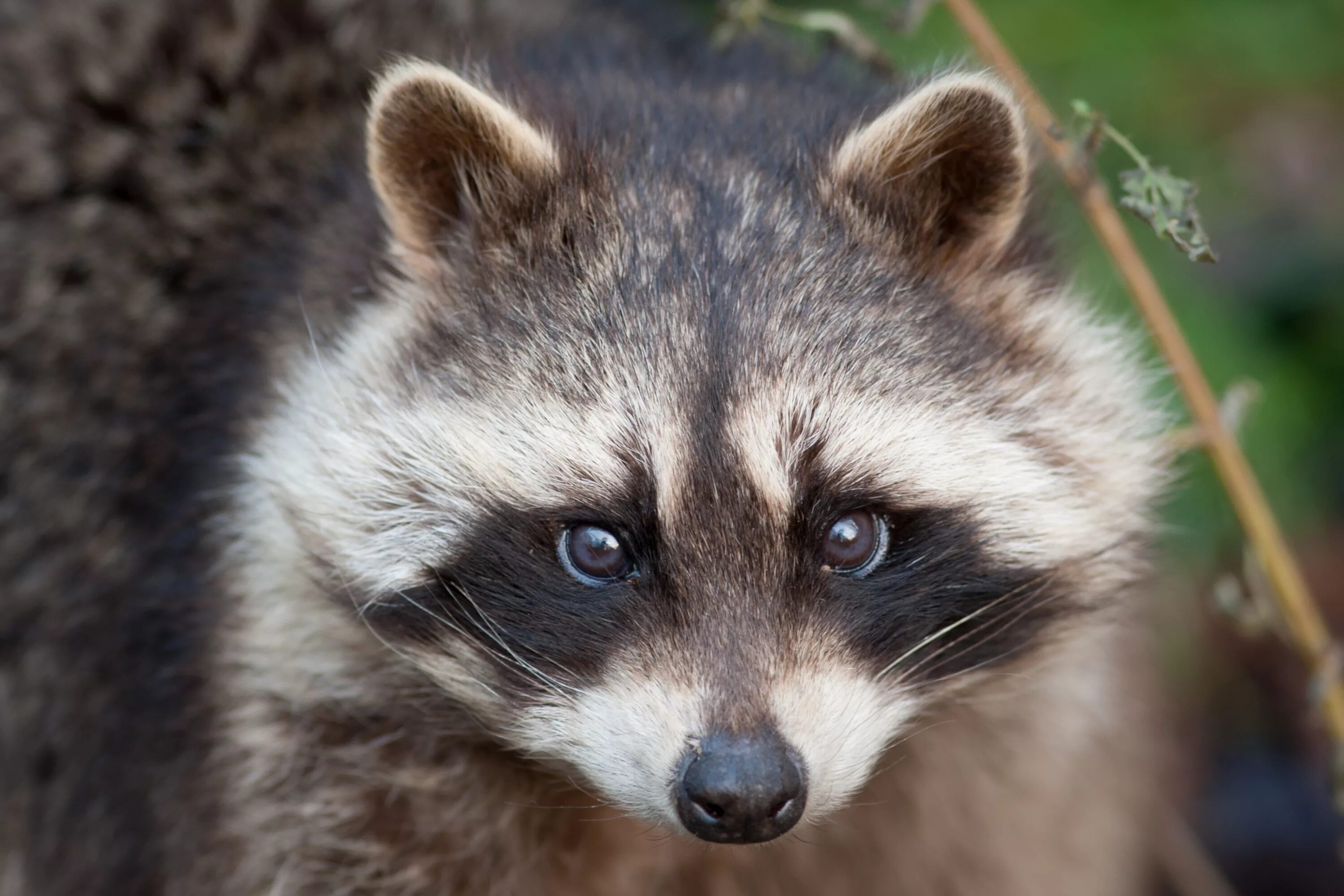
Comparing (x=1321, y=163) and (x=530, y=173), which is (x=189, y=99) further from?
(x=1321, y=163)

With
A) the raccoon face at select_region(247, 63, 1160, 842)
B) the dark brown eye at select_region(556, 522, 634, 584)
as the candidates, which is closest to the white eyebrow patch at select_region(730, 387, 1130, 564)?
the raccoon face at select_region(247, 63, 1160, 842)

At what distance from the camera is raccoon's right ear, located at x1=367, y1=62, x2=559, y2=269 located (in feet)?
8.52

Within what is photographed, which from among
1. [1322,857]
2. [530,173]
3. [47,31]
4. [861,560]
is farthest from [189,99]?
[1322,857]

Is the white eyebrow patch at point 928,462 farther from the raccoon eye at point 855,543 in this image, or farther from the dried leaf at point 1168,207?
the dried leaf at point 1168,207

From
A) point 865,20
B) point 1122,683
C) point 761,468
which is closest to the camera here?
point 761,468

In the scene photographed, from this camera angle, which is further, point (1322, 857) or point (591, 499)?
point (1322, 857)

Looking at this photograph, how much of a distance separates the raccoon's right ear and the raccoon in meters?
0.01

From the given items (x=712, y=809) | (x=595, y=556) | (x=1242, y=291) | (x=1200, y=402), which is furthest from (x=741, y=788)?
(x=1242, y=291)

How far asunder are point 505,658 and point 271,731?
0.68 m

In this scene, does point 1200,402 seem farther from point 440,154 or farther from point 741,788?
point 440,154

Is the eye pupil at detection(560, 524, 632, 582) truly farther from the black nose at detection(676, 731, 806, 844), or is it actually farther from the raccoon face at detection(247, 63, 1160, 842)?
the black nose at detection(676, 731, 806, 844)

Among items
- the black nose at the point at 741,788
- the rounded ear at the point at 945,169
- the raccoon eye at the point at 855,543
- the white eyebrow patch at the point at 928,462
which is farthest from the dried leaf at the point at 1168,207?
the black nose at the point at 741,788

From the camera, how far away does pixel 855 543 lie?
2512 millimetres

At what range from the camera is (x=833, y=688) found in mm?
2441
